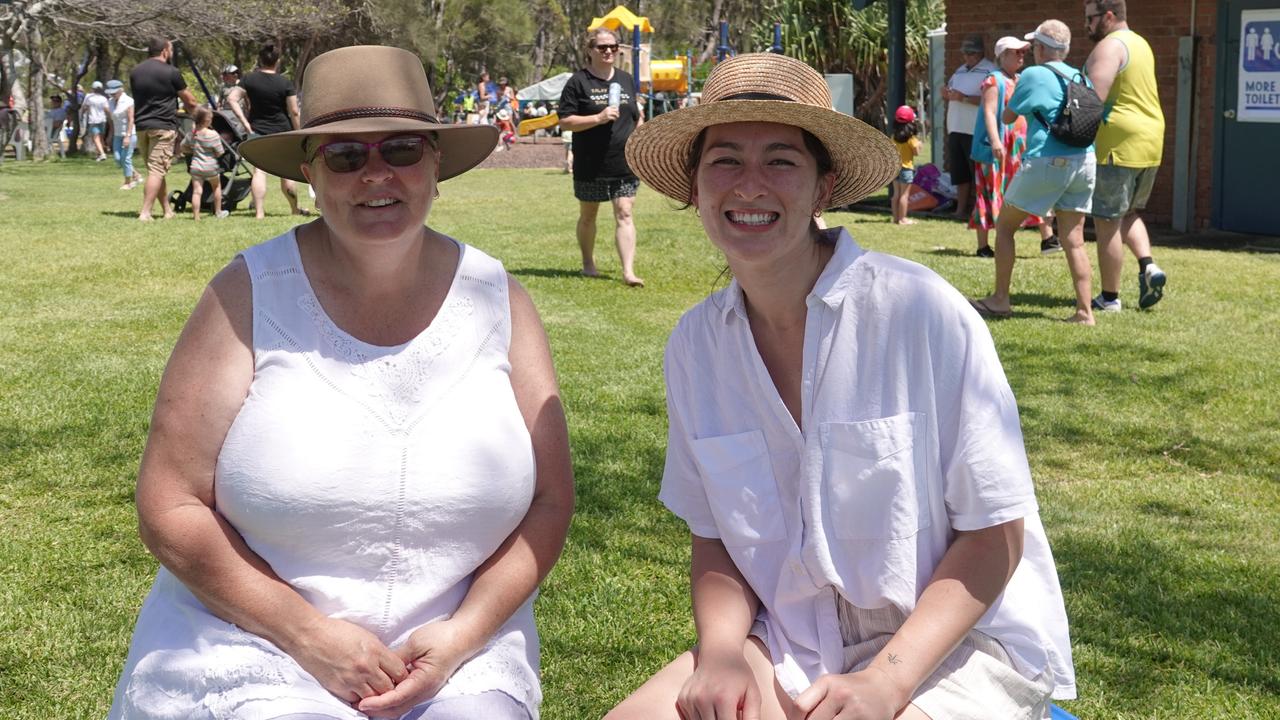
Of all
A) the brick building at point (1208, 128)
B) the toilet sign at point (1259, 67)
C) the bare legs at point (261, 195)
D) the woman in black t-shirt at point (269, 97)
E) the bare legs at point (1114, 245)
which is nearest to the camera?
the bare legs at point (1114, 245)

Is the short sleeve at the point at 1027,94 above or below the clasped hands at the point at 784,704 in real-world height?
above

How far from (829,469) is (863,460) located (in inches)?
2.6

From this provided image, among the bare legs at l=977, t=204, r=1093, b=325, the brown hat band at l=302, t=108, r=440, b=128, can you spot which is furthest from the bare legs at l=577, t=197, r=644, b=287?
the brown hat band at l=302, t=108, r=440, b=128

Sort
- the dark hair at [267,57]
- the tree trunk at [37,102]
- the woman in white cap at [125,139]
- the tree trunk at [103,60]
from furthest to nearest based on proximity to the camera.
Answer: the tree trunk at [103,60] < the tree trunk at [37,102] < the woman in white cap at [125,139] < the dark hair at [267,57]

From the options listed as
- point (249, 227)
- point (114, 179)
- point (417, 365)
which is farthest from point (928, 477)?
point (114, 179)

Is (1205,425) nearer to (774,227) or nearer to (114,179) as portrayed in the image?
(774,227)

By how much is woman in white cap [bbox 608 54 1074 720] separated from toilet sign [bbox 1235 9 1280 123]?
41.5ft

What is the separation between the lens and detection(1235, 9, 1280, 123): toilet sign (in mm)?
13492

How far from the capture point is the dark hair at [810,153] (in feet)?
8.54

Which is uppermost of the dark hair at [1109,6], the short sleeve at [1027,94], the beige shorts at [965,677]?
the dark hair at [1109,6]

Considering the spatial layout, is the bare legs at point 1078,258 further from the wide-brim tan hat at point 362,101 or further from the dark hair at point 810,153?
the wide-brim tan hat at point 362,101

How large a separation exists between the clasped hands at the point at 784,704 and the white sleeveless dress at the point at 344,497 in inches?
15.3

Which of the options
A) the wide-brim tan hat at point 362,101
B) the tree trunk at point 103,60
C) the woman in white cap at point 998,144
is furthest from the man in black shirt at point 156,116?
the tree trunk at point 103,60

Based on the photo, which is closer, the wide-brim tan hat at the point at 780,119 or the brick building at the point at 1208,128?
the wide-brim tan hat at the point at 780,119
